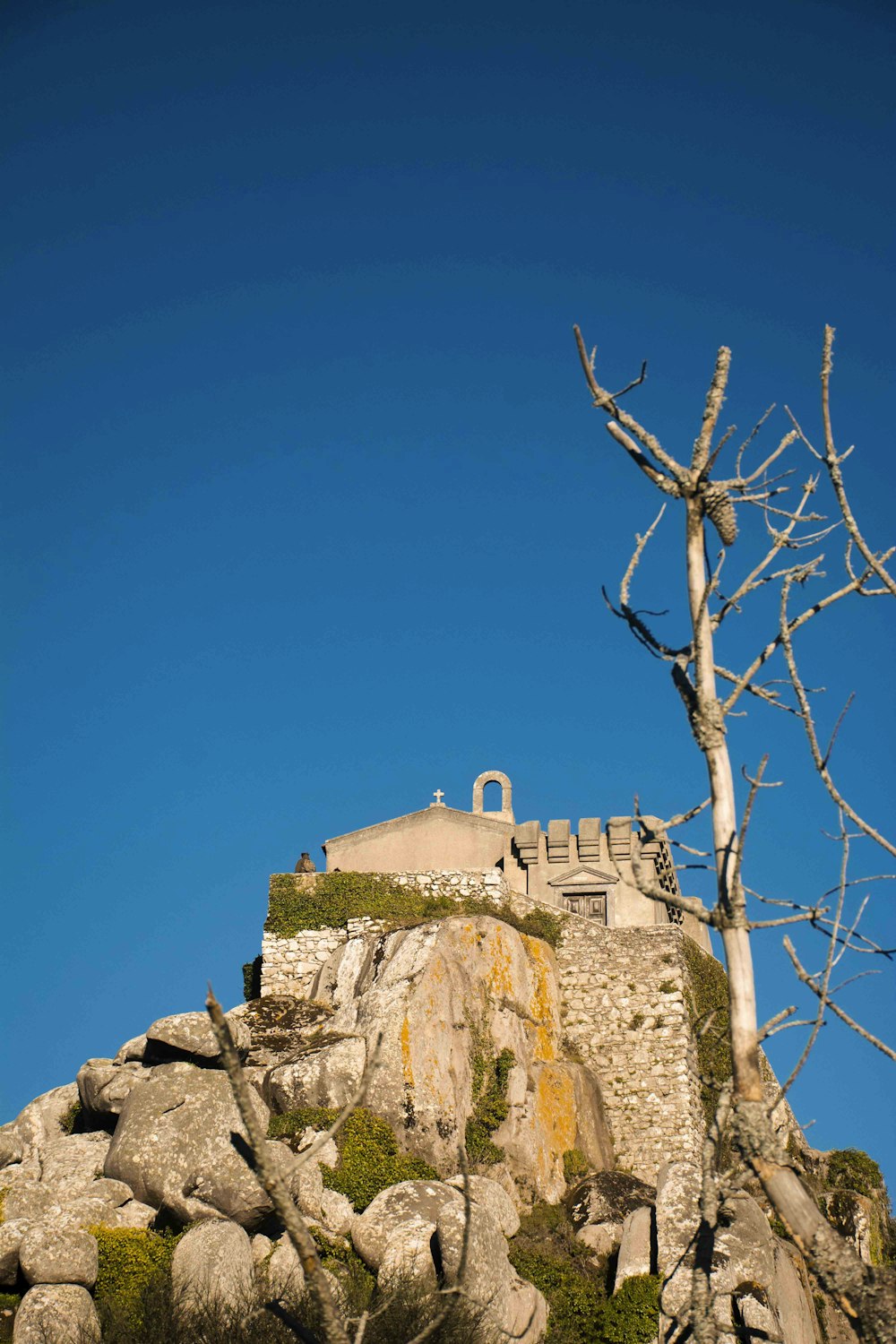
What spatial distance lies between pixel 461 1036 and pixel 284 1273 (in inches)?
332

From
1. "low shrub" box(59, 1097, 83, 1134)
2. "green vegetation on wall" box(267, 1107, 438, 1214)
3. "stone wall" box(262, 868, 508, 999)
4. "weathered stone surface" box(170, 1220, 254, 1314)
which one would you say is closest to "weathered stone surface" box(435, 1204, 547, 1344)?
"weathered stone surface" box(170, 1220, 254, 1314)

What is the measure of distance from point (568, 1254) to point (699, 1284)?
1975 cm

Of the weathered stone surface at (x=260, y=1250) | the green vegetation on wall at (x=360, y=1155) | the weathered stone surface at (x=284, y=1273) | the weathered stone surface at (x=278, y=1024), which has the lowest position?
the weathered stone surface at (x=284, y=1273)

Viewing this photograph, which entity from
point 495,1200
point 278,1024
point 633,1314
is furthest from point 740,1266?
point 278,1024

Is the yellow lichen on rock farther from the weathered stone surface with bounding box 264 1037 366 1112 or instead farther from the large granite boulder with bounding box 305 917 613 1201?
the weathered stone surface with bounding box 264 1037 366 1112

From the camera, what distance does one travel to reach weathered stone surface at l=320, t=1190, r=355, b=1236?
22.0 metres

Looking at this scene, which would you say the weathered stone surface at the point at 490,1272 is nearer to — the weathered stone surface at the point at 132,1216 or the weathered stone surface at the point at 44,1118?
the weathered stone surface at the point at 132,1216

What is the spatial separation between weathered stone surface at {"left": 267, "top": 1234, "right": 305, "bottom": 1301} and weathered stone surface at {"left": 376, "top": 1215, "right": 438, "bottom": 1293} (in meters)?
1.30

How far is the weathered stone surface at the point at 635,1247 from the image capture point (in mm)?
22828

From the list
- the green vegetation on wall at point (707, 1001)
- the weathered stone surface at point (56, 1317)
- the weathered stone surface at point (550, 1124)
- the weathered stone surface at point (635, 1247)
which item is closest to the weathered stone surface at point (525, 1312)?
the weathered stone surface at point (635, 1247)

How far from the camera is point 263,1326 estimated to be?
1803cm

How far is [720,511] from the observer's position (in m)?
6.71

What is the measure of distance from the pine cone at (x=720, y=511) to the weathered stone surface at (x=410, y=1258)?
16.0 metres

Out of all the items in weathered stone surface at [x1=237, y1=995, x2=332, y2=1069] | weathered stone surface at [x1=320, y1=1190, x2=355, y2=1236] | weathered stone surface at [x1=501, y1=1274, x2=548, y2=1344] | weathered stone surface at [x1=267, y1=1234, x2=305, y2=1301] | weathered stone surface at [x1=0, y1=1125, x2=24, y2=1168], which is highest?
weathered stone surface at [x1=237, y1=995, x2=332, y2=1069]
